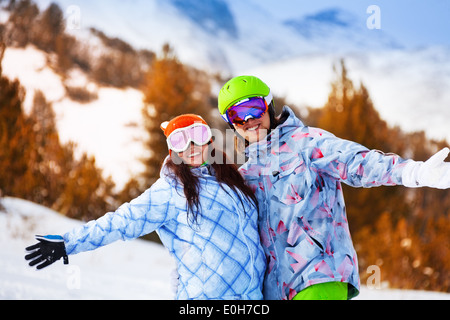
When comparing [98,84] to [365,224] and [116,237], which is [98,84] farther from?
[116,237]

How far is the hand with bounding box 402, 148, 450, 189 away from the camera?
1239mm

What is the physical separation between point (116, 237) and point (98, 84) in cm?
1393

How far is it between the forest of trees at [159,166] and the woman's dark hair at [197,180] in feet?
22.4

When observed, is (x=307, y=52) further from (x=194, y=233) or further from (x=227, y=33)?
(x=194, y=233)

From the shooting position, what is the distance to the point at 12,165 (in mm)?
7695

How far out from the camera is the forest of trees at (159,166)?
7.83 meters

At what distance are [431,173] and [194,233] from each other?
806 millimetres

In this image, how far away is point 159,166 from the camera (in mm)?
9617

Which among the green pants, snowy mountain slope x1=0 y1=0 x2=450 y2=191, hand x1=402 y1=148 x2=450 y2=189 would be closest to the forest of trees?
snowy mountain slope x1=0 y1=0 x2=450 y2=191

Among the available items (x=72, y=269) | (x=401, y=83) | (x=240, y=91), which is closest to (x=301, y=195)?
(x=240, y=91)

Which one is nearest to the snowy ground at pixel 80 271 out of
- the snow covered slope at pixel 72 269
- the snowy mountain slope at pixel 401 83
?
the snow covered slope at pixel 72 269

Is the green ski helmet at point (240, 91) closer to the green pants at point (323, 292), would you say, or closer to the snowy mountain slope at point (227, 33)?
the green pants at point (323, 292)

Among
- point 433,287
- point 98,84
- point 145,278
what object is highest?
point 98,84
